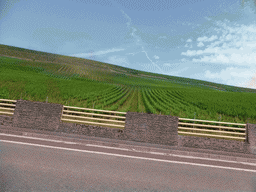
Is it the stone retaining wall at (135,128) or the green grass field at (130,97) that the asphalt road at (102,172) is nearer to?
the stone retaining wall at (135,128)

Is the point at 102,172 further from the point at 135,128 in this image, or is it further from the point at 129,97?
the point at 129,97

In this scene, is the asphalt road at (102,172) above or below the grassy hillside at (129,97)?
below

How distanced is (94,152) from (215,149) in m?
5.45

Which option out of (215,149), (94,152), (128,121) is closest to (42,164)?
(94,152)

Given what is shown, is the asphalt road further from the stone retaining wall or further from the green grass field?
the green grass field

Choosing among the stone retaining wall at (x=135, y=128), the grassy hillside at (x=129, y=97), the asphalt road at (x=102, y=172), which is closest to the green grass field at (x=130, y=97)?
the grassy hillside at (x=129, y=97)

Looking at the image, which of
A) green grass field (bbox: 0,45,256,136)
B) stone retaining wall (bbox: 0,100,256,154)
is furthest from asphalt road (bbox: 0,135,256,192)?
green grass field (bbox: 0,45,256,136)

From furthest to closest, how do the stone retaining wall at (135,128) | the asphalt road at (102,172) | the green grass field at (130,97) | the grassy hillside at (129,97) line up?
the grassy hillside at (129,97)
the green grass field at (130,97)
the stone retaining wall at (135,128)
the asphalt road at (102,172)

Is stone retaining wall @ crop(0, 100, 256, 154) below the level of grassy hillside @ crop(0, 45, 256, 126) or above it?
below

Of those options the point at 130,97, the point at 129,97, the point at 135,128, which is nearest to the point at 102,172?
the point at 135,128

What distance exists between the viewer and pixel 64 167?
4594mm

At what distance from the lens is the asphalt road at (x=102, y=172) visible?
12.3 feet

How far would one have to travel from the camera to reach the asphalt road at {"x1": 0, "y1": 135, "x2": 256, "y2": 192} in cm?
374

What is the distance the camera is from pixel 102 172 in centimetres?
452
